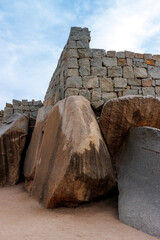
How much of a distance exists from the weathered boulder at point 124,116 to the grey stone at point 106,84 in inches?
96.2

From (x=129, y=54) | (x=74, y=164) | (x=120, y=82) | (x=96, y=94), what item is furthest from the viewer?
(x=129, y=54)

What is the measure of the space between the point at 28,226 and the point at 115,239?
2.49 feet

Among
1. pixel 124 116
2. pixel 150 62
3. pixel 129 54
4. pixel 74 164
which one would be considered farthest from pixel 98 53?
pixel 74 164

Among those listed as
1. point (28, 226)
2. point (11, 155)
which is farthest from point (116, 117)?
point (11, 155)

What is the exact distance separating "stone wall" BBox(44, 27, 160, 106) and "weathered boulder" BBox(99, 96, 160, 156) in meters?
2.16

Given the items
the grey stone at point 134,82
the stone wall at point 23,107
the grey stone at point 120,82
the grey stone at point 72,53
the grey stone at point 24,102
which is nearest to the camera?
the grey stone at point 72,53

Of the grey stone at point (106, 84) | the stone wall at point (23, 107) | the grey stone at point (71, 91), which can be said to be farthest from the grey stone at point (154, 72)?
the stone wall at point (23, 107)

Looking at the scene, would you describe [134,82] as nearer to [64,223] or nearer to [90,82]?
[90,82]

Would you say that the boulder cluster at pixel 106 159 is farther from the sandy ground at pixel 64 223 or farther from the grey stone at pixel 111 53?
the grey stone at pixel 111 53

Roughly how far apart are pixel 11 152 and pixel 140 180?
104 inches

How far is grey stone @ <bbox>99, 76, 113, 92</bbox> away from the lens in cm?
512

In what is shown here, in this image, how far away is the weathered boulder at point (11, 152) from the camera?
378 centimetres

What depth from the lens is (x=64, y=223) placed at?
1.83 metres

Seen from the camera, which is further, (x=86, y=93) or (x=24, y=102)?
(x=24, y=102)
